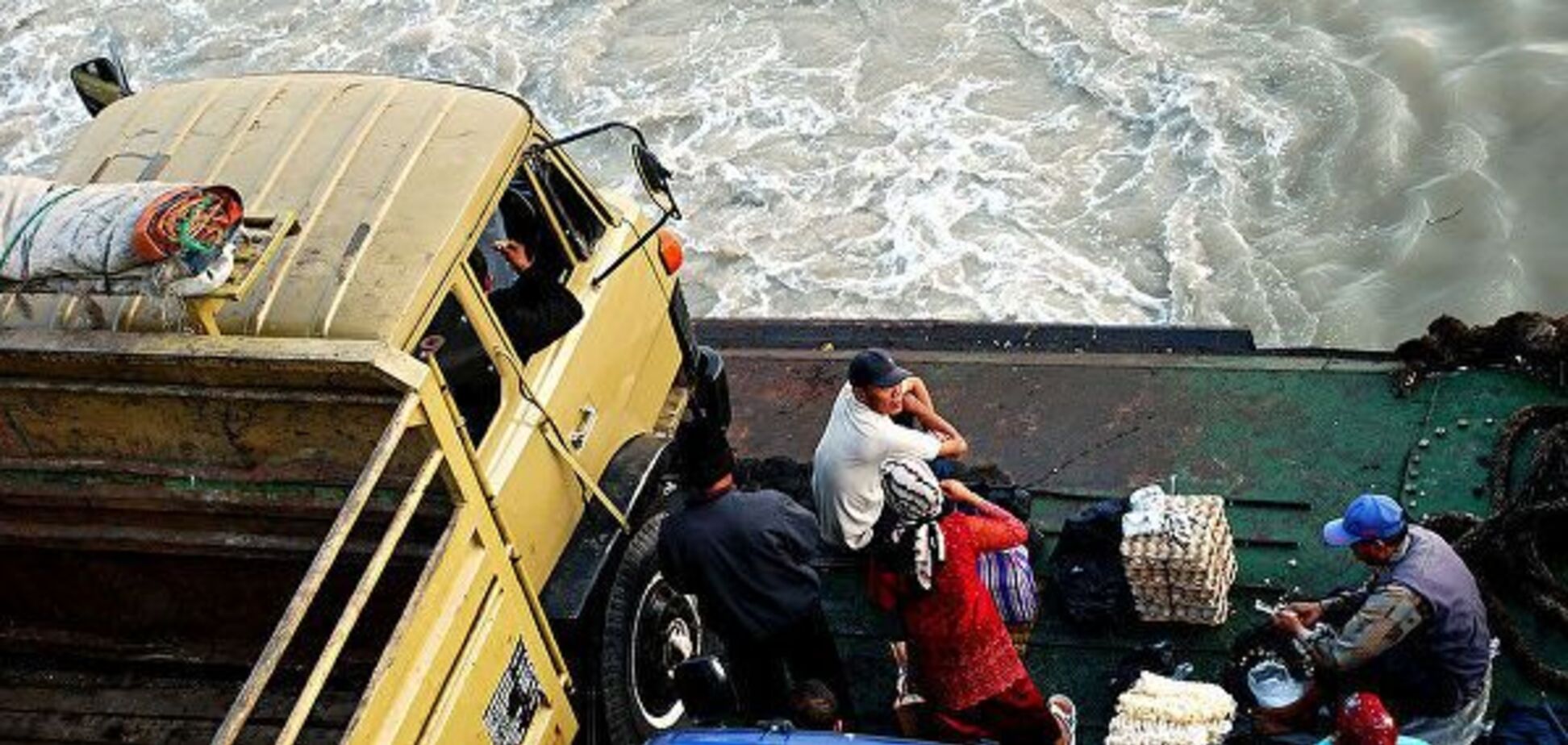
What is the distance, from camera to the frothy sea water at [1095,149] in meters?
10.5

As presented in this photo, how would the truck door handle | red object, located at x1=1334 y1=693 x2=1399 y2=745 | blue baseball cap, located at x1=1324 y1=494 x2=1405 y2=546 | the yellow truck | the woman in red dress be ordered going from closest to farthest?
red object, located at x1=1334 y1=693 x2=1399 y2=745
the yellow truck
blue baseball cap, located at x1=1324 y1=494 x2=1405 y2=546
the woman in red dress
the truck door handle

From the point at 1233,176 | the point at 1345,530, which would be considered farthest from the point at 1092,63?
the point at 1345,530

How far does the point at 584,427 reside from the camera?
6.20 metres

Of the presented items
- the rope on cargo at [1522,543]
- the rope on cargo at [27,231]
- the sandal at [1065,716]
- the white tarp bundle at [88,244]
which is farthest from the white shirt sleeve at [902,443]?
the rope on cargo at [27,231]

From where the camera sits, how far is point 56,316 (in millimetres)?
5660

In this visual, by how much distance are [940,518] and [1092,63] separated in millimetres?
7394

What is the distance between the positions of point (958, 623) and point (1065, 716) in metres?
0.76

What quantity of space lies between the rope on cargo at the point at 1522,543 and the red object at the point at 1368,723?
1590mm

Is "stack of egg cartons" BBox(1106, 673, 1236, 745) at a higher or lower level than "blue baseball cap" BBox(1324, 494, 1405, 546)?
lower

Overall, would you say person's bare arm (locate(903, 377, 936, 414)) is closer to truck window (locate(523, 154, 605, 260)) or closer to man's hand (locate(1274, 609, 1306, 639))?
truck window (locate(523, 154, 605, 260))

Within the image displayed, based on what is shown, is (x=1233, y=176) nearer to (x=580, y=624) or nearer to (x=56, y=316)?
(x=580, y=624)

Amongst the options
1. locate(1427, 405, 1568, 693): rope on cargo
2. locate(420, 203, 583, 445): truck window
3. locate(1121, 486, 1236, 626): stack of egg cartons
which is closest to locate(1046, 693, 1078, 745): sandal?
locate(1121, 486, 1236, 626): stack of egg cartons

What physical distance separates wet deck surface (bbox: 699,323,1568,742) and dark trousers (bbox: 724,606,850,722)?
0.56 metres

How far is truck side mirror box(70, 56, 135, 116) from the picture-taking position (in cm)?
705
